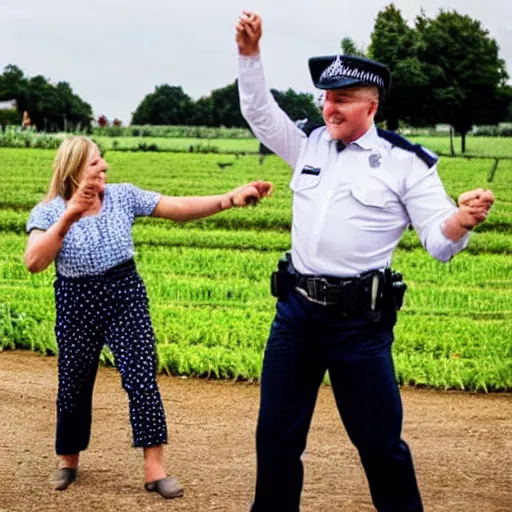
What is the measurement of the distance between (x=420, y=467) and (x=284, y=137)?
6.56 ft

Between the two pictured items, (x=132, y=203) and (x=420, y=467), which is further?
(x=420, y=467)

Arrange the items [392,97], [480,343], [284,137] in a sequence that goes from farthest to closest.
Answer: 1. [392,97]
2. [480,343]
3. [284,137]

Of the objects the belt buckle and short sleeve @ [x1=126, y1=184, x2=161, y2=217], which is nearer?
the belt buckle

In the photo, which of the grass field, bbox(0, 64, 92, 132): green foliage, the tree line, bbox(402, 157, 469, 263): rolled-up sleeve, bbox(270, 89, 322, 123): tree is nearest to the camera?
bbox(402, 157, 469, 263): rolled-up sleeve

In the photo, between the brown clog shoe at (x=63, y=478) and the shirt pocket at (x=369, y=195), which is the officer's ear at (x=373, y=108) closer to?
the shirt pocket at (x=369, y=195)

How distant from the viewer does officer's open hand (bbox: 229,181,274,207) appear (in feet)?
16.1

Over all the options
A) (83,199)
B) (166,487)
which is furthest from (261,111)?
(166,487)

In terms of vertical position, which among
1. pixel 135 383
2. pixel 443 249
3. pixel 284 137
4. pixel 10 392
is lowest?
pixel 10 392

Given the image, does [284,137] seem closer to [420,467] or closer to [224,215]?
[420,467]

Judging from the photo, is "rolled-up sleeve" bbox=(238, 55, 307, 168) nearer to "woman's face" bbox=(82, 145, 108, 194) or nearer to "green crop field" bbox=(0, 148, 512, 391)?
"woman's face" bbox=(82, 145, 108, 194)

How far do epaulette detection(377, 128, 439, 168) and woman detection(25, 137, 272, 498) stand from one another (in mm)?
910

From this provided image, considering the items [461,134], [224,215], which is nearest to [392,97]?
[461,134]

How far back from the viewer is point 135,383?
5492 mm

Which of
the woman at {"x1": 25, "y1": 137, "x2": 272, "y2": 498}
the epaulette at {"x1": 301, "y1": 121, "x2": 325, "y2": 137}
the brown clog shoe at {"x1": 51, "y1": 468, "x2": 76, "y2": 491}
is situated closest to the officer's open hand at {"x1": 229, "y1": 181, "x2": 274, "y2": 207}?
the woman at {"x1": 25, "y1": 137, "x2": 272, "y2": 498}
